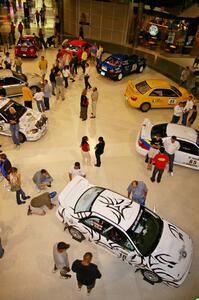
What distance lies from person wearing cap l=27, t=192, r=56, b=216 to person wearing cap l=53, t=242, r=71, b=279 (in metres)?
1.81

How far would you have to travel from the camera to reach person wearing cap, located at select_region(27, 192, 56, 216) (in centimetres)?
768

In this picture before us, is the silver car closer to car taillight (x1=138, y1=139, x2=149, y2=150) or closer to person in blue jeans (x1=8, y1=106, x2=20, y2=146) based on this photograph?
person in blue jeans (x1=8, y1=106, x2=20, y2=146)

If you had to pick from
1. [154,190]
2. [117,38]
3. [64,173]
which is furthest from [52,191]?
[117,38]

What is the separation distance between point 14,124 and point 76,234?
4696mm

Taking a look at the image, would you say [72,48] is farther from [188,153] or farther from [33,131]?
[188,153]

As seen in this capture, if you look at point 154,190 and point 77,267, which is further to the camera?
point 154,190

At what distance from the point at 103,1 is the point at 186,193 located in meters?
16.8

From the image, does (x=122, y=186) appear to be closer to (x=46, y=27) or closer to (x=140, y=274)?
(x=140, y=274)

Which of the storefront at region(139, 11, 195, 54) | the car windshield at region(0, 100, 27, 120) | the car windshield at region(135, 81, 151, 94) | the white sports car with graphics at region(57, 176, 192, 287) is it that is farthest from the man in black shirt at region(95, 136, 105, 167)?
the storefront at region(139, 11, 195, 54)

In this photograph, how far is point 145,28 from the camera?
21.4 m

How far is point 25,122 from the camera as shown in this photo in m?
10.4

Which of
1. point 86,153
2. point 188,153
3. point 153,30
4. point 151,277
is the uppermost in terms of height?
point 153,30

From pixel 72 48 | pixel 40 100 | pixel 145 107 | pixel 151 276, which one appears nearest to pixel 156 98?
pixel 145 107

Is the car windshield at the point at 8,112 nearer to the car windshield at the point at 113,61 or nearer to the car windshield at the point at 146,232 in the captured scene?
the car windshield at the point at 146,232
